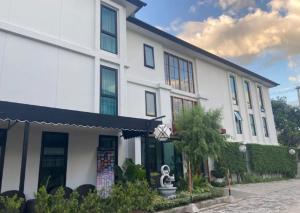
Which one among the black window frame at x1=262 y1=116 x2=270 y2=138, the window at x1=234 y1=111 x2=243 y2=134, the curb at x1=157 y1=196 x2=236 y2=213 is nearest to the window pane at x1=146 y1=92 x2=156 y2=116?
the curb at x1=157 y1=196 x2=236 y2=213

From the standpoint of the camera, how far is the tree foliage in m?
13.7

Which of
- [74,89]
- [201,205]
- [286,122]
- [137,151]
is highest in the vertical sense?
[286,122]

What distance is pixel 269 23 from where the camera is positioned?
17281 millimetres

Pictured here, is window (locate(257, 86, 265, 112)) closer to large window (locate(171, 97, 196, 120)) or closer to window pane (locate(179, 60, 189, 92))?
window pane (locate(179, 60, 189, 92))

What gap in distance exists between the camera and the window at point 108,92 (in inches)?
475

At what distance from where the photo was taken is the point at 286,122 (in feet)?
129

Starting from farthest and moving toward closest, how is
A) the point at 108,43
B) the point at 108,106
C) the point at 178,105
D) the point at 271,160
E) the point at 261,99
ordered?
the point at 261,99 → the point at 271,160 → the point at 178,105 → the point at 108,43 → the point at 108,106

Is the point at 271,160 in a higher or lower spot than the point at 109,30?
lower

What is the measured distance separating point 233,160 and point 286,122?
954 inches

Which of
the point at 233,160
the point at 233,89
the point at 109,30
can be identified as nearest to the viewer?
the point at 109,30

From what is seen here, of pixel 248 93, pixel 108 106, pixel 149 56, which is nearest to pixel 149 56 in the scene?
pixel 149 56

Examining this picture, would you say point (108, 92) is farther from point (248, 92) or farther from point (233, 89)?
point (248, 92)

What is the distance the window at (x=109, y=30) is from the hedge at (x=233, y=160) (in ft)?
37.6

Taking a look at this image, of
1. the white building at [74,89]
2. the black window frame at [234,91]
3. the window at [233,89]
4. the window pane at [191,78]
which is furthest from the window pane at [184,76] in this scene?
the window at [233,89]
